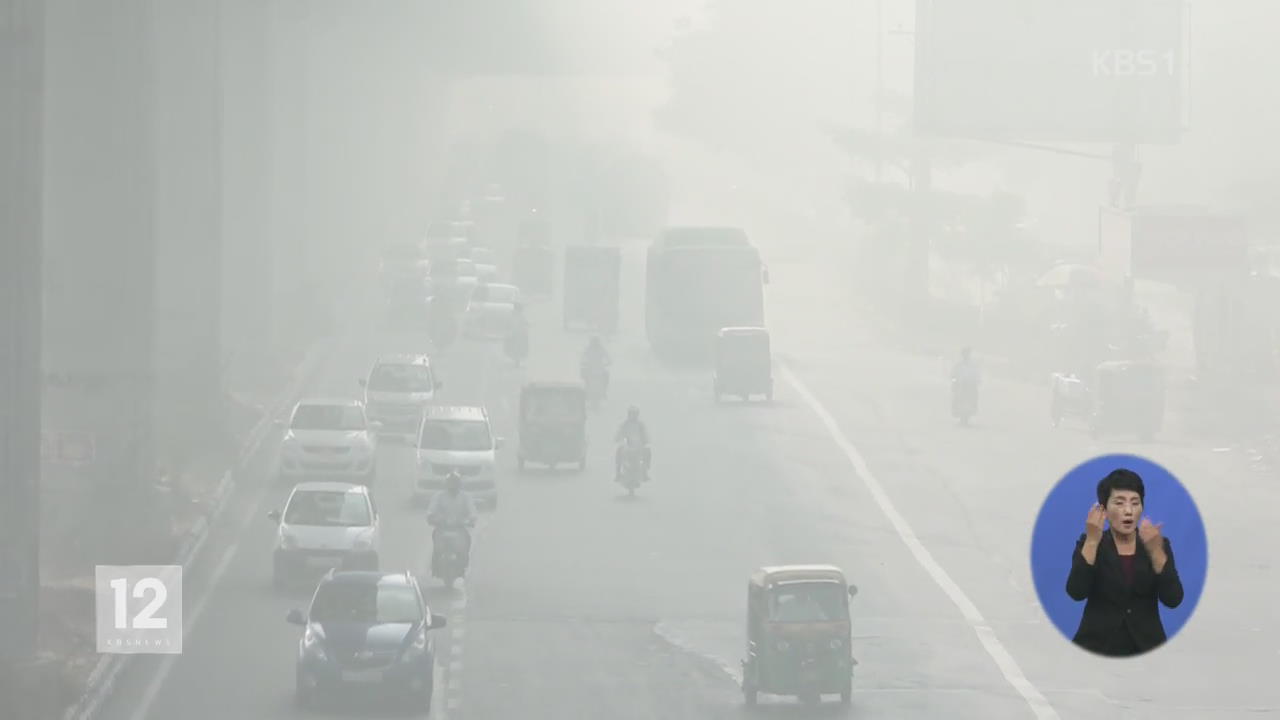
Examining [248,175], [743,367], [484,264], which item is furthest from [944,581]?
[484,264]

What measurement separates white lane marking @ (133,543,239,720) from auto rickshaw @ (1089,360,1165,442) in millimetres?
23283

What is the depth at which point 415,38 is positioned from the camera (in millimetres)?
94688

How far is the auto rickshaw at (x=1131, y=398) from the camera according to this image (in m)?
50.1

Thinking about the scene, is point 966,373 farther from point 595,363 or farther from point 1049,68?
point 1049,68

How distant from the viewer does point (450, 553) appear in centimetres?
3036

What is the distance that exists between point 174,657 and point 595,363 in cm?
2776

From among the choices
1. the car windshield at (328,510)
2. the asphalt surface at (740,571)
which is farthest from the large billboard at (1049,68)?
the car windshield at (328,510)

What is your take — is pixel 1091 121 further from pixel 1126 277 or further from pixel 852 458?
pixel 852 458

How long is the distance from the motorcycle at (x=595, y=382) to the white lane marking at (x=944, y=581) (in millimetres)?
5697

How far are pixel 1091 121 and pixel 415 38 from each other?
42029 mm

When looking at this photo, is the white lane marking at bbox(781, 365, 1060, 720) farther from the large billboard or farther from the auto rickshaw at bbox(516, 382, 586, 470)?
the large billboard

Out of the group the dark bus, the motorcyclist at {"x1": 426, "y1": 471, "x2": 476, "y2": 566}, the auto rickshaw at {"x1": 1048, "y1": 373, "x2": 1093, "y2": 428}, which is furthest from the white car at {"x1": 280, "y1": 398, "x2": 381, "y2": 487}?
the dark bus

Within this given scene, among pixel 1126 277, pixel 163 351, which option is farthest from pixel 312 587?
pixel 1126 277

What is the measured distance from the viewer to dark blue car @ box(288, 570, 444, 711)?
22.3 m
